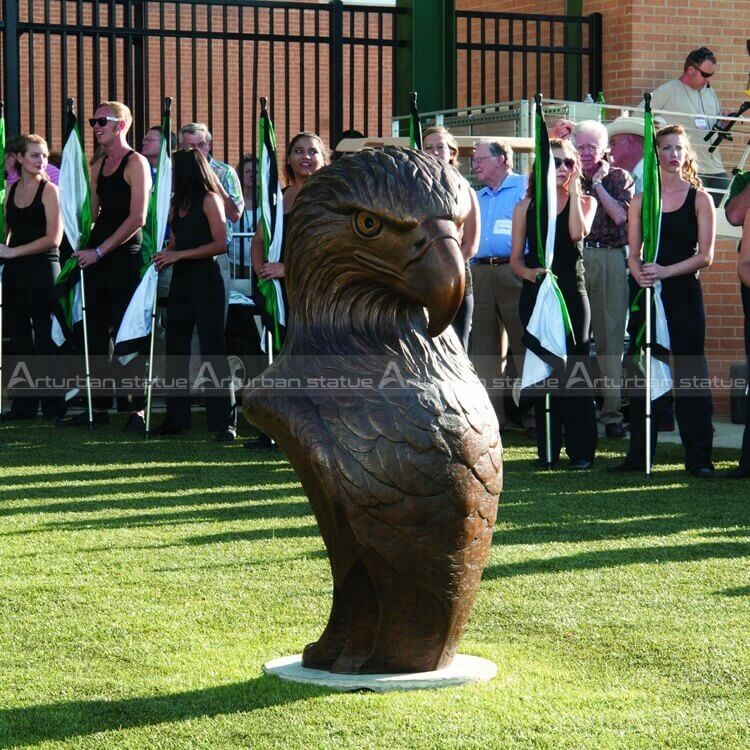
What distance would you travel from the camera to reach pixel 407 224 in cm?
352

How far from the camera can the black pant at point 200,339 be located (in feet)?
30.8

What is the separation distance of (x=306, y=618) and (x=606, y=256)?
573 centimetres

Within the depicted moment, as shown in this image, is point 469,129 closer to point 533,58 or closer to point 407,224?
point 533,58

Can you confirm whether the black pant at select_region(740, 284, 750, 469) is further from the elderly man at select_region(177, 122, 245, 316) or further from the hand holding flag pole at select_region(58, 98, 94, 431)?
the hand holding flag pole at select_region(58, 98, 94, 431)

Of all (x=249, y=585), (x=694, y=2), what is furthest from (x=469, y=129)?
(x=249, y=585)

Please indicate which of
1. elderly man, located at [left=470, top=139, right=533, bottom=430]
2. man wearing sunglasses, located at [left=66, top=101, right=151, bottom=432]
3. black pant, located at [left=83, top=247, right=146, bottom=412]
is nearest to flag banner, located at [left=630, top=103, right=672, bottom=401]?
elderly man, located at [left=470, top=139, right=533, bottom=430]

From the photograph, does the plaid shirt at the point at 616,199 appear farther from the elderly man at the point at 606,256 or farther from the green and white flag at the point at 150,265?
the green and white flag at the point at 150,265

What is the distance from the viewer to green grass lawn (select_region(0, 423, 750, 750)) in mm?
3463

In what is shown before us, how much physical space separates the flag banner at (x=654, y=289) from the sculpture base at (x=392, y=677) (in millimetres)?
4374

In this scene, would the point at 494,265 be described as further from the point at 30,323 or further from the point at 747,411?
the point at 30,323

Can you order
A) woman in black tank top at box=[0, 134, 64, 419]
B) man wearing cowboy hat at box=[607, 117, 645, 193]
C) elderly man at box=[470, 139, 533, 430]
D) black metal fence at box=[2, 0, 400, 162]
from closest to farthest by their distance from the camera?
1. elderly man at box=[470, 139, 533, 430]
2. woman in black tank top at box=[0, 134, 64, 419]
3. man wearing cowboy hat at box=[607, 117, 645, 193]
4. black metal fence at box=[2, 0, 400, 162]

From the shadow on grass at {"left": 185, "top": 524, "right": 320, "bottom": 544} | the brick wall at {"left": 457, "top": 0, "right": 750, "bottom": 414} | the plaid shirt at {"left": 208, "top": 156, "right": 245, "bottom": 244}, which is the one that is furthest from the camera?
the brick wall at {"left": 457, "top": 0, "right": 750, "bottom": 414}

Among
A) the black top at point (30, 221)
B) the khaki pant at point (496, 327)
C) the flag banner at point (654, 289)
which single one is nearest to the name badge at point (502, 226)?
the khaki pant at point (496, 327)

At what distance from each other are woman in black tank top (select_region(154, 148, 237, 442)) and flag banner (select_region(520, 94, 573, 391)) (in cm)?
236
